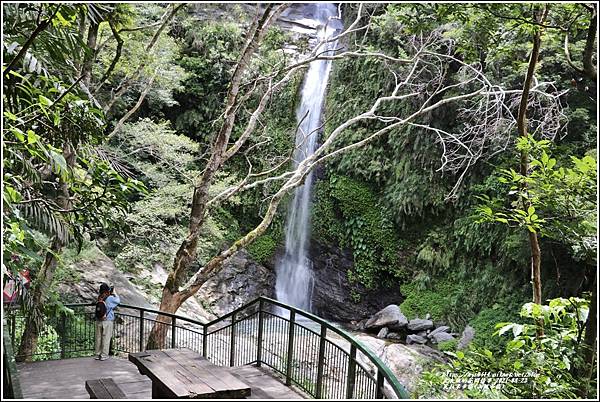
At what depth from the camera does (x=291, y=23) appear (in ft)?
53.6

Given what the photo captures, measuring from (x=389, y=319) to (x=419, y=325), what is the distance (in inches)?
27.6

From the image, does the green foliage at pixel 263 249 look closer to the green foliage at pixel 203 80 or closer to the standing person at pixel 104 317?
the green foliage at pixel 203 80

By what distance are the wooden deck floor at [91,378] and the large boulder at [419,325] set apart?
22.2ft

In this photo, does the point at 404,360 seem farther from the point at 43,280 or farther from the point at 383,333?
the point at 43,280

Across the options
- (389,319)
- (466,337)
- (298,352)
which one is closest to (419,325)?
(389,319)

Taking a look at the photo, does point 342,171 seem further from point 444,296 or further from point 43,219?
point 43,219

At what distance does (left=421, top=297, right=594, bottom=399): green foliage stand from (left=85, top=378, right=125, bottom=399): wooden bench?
7.18 ft

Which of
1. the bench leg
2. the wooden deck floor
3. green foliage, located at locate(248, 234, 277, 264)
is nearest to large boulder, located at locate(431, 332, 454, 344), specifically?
green foliage, located at locate(248, 234, 277, 264)

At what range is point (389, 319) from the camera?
11.8 metres

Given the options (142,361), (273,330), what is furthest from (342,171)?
(142,361)

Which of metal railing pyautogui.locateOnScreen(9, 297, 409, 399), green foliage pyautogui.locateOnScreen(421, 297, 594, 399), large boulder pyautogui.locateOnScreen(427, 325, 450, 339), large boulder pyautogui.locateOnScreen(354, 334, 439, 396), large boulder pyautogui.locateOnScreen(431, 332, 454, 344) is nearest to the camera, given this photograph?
green foliage pyautogui.locateOnScreen(421, 297, 594, 399)

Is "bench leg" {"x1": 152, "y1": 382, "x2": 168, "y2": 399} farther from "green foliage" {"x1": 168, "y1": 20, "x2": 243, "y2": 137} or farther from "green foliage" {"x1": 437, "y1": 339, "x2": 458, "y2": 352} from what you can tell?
"green foliage" {"x1": 168, "y1": 20, "x2": 243, "y2": 137}

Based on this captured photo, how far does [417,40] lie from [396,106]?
1.83 metres

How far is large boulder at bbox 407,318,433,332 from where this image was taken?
1142 centimetres
